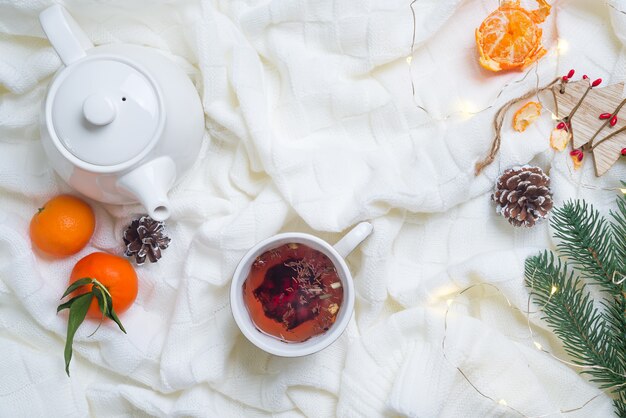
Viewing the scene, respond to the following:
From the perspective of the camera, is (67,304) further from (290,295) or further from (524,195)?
(524,195)

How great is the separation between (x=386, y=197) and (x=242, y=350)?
1.03 ft

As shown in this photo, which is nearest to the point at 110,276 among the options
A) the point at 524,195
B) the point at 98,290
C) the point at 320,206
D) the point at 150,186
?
the point at 98,290

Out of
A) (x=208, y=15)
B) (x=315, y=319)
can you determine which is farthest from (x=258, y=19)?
(x=315, y=319)

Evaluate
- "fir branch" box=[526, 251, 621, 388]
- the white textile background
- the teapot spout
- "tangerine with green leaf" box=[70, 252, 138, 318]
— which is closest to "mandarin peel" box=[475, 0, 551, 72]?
the white textile background

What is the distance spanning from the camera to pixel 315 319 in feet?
3.22

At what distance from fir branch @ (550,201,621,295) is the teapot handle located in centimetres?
67

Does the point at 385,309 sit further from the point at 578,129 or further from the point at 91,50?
the point at 91,50

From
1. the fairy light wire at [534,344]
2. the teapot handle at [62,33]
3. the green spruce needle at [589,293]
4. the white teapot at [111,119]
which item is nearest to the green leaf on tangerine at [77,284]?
the white teapot at [111,119]

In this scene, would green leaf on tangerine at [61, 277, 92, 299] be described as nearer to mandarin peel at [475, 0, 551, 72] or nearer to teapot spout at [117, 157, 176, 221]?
teapot spout at [117, 157, 176, 221]

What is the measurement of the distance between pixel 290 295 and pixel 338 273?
75mm

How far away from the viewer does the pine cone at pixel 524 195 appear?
3.20 feet

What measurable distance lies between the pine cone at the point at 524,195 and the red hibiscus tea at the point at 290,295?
27cm

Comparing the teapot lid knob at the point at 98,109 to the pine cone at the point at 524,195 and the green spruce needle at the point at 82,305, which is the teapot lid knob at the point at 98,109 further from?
the pine cone at the point at 524,195

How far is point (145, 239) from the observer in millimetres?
1012
